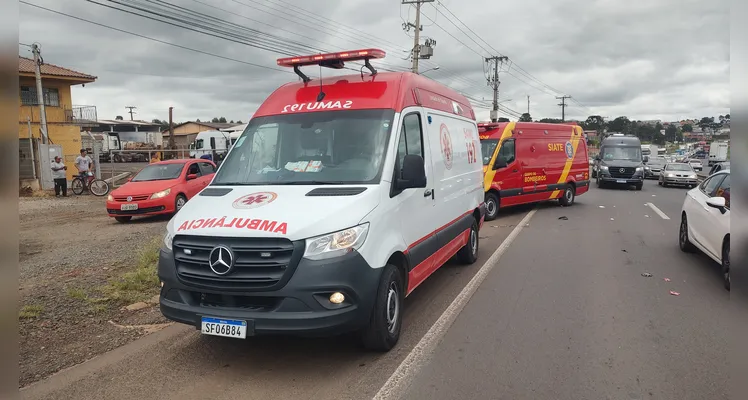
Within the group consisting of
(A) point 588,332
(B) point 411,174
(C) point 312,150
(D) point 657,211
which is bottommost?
(D) point 657,211

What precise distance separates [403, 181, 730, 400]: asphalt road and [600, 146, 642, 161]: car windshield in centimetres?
1665

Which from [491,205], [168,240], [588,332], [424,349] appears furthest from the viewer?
[491,205]

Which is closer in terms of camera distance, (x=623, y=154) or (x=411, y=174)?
(x=411, y=174)

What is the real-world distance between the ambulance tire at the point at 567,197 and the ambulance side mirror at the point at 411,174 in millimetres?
12204

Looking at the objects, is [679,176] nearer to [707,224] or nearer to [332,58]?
[707,224]

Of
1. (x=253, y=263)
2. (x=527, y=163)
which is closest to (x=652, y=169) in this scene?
(x=527, y=163)

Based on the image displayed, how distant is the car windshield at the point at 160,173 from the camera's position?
1360 centimetres

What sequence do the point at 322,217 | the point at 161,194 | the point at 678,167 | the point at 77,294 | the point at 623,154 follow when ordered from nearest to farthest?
the point at 322,217, the point at 77,294, the point at 161,194, the point at 623,154, the point at 678,167

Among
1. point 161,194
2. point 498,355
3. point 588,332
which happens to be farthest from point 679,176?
point 498,355

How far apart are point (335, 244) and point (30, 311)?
12.7ft

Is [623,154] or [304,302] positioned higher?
[623,154]

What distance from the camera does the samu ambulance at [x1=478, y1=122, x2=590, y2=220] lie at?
43.0ft

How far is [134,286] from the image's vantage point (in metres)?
6.48

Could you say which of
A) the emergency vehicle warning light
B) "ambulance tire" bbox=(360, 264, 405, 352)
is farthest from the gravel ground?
the emergency vehicle warning light
